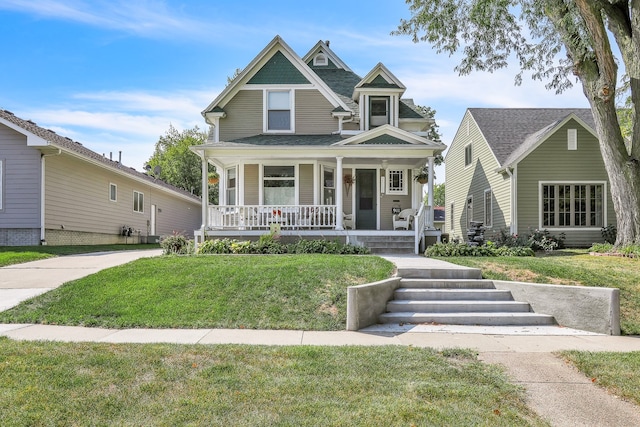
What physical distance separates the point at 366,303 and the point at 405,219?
9338 mm

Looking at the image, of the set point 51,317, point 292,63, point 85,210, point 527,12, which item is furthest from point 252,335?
point 527,12

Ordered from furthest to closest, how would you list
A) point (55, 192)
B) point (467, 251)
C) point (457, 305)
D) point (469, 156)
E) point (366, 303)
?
1. point (469, 156)
2. point (55, 192)
3. point (467, 251)
4. point (457, 305)
5. point (366, 303)

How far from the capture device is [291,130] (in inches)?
639

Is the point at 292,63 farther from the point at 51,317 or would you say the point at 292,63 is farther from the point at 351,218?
the point at 51,317

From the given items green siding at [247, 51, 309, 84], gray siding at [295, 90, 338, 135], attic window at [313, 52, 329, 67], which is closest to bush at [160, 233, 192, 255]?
gray siding at [295, 90, 338, 135]

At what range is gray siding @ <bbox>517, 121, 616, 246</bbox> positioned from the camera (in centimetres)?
1662

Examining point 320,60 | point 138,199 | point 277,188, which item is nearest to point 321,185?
point 277,188

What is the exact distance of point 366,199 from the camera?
1619 cm

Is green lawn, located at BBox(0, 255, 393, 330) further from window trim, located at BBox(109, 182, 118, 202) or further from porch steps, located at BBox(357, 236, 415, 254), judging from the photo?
window trim, located at BBox(109, 182, 118, 202)

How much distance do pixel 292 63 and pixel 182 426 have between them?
591 inches

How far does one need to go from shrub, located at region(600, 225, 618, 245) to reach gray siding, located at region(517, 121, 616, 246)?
244 mm

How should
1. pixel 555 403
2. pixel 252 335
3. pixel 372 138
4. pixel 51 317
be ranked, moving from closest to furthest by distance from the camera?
pixel 555 403 → pixel 252 335 → pixel 51 317 → pixel 372 138

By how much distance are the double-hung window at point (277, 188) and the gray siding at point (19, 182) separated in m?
7.80

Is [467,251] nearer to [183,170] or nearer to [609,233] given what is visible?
[609,233]
